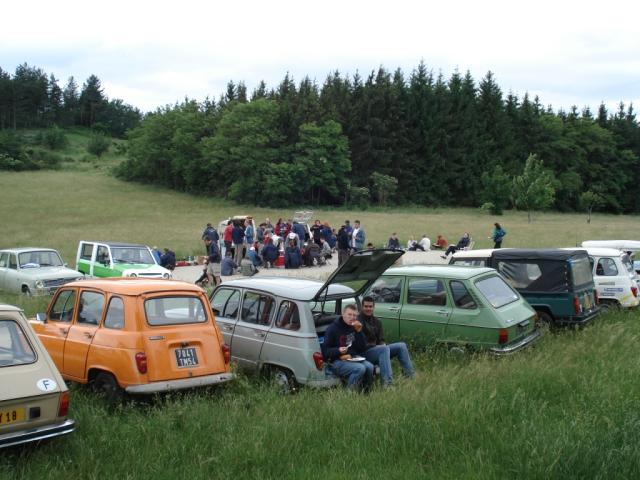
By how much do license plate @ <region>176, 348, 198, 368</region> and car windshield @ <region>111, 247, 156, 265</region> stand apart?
42.2ft

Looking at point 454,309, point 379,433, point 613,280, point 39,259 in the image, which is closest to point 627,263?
point 613,280

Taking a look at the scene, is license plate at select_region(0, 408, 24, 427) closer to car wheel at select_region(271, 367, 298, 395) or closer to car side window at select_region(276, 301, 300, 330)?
car wheel at select_region(271, 367, 298, 395)

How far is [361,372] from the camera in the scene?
8.55 metres

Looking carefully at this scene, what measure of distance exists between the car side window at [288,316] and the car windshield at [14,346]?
11.3ft

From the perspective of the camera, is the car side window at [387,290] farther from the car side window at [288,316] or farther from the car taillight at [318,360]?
the car taillight at [318,360]

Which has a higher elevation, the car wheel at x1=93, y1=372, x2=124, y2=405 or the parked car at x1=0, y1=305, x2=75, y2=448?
the parked car at x1=0, y1=305, x2=75, y2=448

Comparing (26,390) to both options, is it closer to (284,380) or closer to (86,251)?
(284,380)

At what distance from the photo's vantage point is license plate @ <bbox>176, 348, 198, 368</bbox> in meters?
8.09

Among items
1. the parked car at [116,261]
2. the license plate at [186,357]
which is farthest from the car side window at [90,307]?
the parked car at [116,261]

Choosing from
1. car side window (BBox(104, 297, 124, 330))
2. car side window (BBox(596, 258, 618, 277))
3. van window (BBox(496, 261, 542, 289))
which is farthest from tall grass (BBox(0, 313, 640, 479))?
car side window (BBox(596, 258, 618, 277))

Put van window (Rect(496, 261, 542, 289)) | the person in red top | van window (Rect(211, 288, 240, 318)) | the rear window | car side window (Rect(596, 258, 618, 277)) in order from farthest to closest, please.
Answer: the person in red top, car side window (Rect(596, 258, 618, 277)), van window (Rect(496, 261, 542, 289)), van window (Rect(211, 288, 240, 318)), the rear window

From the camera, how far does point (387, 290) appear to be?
1129cm

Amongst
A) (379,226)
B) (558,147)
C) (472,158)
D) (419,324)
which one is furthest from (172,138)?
(419,324)

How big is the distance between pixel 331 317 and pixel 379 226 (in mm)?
41654
